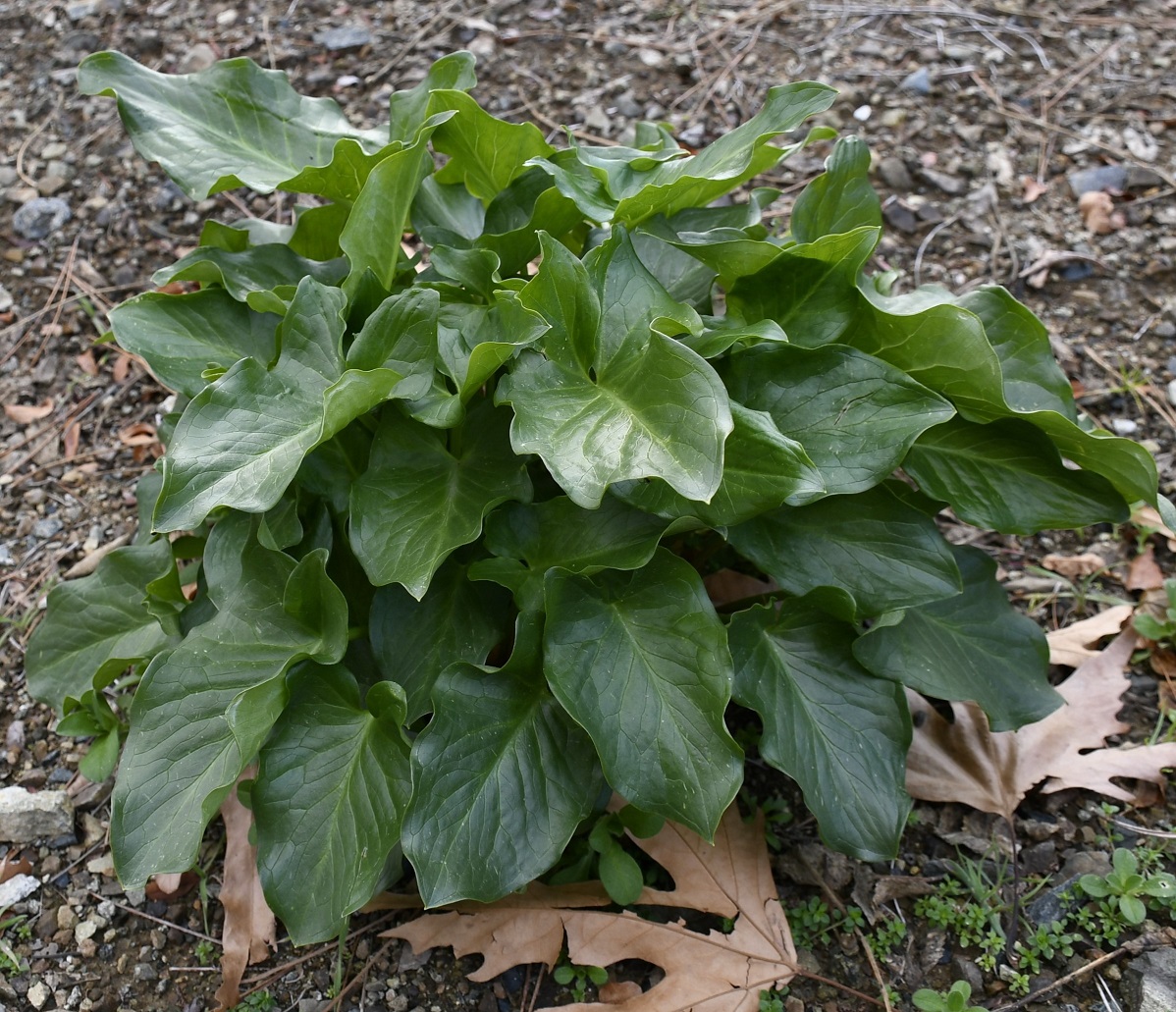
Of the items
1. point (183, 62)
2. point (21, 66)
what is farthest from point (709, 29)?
point (21, 66)

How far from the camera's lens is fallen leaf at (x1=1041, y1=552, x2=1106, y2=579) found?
2162 millimetres

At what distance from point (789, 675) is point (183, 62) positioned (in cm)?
270

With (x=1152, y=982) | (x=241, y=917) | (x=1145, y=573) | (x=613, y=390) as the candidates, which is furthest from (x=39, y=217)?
(x=1152, y=982)

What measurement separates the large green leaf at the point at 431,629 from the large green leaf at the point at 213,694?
0.10 meters

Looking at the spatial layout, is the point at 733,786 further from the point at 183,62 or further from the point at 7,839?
the point at 183,62

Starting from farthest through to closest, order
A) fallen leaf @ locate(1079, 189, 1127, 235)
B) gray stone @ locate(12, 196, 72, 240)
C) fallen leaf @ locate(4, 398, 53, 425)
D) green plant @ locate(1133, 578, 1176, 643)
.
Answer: gray stone @ locate(12, 196, 72, 240)
fallen leaf @ locate(1079, 189, 1127, 235)
fallen leaf @ locate(4, 398, 53, 425)
green plant @ locate(1133, 578, 1176, 643)

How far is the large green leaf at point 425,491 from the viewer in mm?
1425

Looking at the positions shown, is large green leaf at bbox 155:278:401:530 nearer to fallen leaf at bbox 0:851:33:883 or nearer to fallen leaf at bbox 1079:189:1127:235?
fallen leaf at bbox 0:851:33:883

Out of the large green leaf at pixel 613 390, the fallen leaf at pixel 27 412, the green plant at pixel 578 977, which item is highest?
the large green leaf at pixel 613 390

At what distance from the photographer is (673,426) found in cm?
128

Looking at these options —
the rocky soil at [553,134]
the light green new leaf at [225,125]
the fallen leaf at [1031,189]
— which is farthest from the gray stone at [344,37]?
the fallen leaf at [1031,189]

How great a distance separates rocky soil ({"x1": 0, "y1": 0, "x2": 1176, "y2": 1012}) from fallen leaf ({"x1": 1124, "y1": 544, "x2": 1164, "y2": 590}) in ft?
0.13

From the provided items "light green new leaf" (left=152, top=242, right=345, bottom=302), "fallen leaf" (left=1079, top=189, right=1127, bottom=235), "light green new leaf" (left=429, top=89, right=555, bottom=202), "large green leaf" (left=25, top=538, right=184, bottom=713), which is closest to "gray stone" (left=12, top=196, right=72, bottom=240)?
"light green new leaf" (left=152, top=242, right=345, bottom=302)

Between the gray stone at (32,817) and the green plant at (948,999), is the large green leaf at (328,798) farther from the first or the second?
the green plant at (948,999)
